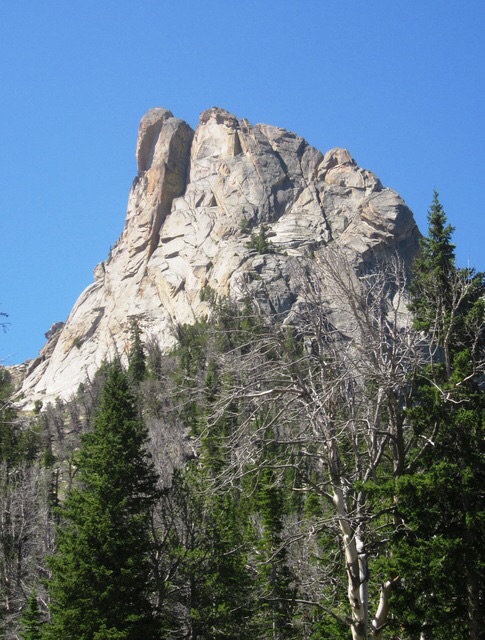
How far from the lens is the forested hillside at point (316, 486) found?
1335 cm

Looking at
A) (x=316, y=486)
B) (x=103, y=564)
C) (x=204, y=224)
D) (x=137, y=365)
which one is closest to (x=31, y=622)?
→ (x=103, y=564)

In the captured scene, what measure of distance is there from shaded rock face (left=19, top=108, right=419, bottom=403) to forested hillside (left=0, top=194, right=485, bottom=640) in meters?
93.5

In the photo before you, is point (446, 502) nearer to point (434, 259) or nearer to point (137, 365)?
point (434, 259)

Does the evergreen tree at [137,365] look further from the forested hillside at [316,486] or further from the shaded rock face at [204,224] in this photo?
the forested hillside at [316,486]

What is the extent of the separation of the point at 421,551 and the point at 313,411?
3.41 meters

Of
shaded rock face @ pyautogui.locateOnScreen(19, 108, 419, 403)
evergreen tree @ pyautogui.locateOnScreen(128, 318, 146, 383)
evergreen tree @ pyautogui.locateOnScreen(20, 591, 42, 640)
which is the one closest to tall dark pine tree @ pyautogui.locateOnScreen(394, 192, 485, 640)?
evergreen tree @ pyautogui.locateOnScreen(20, 591, 42, 640)

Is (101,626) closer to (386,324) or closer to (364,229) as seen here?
(386,324)

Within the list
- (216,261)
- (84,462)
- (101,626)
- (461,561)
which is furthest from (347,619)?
(216,261)

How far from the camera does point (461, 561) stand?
14.8 m

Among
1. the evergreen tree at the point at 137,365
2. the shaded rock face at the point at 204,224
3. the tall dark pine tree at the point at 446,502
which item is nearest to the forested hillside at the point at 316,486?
the tall dark pine tree at the point at 446,502

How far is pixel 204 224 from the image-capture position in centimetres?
14788

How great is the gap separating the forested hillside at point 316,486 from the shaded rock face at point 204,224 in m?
93.5

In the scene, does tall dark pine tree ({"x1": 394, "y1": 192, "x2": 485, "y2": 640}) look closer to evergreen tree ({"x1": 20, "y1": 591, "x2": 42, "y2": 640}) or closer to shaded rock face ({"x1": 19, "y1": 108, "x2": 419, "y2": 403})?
evergreen tree ({"x1": 20, "y1": 591, "x2": 42, "y2": 640})

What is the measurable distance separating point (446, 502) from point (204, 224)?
443 feet
